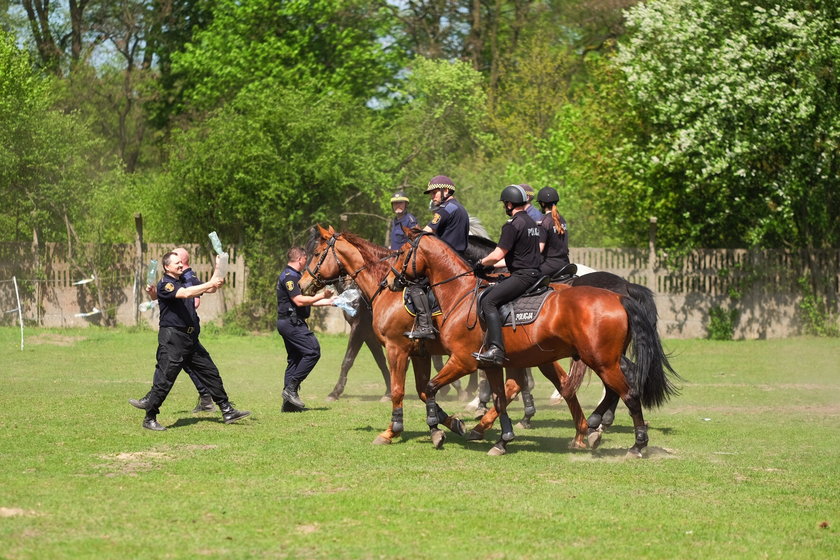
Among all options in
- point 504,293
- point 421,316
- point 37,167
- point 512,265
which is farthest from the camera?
point 37,167

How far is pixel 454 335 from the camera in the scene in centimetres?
1198

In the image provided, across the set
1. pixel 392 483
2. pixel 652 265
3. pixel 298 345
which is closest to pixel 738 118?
pixel 652 265

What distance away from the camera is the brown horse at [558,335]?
1140 centimetres

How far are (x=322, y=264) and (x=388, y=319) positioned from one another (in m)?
1.36

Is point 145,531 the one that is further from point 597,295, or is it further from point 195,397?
point 195,397

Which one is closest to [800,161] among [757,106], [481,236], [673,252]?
[757,106]

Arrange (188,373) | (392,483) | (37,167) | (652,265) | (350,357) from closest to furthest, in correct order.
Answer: (392,483)
(188,373)
(350,357)
(652,265)
(37,167)

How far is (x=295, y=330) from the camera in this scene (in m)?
14.9

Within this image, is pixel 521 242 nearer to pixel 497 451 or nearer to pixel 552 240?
pixel 552 240

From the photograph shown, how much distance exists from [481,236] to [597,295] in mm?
3912

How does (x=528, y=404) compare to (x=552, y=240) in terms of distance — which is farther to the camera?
(x=528, y=404)

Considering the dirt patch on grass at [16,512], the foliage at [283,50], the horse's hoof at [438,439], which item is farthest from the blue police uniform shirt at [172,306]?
the foliage at [283,50]

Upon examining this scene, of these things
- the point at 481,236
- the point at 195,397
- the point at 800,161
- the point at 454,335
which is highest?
the point at 800,161

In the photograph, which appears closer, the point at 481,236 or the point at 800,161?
the point at 481,236
